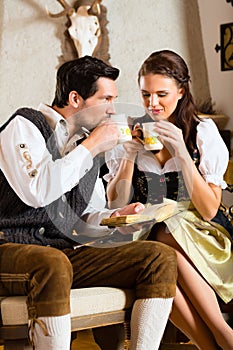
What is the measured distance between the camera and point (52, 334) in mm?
2098

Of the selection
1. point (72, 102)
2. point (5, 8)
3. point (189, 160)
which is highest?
point (5, 8)

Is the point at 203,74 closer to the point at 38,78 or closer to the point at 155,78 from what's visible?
the point at 38,78

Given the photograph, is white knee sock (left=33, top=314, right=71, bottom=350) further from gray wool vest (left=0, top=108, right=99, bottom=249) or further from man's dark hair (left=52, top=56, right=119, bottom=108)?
man's dark hair (left=52, top=56, right=119, bottom=108)

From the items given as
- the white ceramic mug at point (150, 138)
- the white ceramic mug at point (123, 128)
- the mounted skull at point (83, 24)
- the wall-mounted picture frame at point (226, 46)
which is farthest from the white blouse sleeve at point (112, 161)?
the wall-mounted picture frame at point (226, 46)

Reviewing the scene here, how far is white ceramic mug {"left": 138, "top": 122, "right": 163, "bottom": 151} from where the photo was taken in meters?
2.51

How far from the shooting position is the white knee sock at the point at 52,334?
210 cm

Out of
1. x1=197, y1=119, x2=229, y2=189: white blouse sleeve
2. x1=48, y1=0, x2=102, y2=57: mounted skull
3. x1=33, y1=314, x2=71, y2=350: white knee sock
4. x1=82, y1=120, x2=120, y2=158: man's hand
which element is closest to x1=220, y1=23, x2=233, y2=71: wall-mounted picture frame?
x1=48, y1=0, x2=102, y2=57: mounted skull

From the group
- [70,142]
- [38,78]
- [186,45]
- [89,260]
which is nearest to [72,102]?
[70,142]

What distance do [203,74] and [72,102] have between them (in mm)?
2026

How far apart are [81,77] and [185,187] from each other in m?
0.52

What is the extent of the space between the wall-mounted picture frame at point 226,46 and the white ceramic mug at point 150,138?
6.18 ft

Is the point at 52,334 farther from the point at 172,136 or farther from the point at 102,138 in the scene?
the point at 172,136

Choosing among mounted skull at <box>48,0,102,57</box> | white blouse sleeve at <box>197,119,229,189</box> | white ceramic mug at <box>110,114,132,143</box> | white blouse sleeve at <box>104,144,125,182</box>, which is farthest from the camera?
→ mounted skull at <box>48,0,102,57</box>

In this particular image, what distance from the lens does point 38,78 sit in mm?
4129
